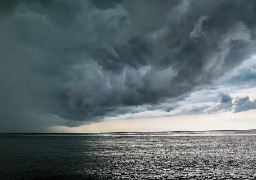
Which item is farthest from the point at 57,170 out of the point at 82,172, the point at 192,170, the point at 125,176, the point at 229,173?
the point at 229,173

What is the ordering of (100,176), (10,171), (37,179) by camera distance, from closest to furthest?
(37,179)
(100,176)
(10,171)

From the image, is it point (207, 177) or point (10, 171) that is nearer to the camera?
point (207, 177)

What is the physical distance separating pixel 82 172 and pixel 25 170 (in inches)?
531

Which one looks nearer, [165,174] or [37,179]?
[37,179]

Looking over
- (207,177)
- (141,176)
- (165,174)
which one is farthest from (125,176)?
(207,177)

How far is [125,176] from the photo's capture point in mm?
58719

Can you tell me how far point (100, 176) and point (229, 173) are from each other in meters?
28.0

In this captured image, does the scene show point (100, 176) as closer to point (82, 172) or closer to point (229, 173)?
point (82, 172)

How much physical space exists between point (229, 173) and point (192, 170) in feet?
27.6

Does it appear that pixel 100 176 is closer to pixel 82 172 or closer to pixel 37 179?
pixel 82 172

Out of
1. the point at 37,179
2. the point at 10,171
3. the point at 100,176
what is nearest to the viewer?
the point at 37,179

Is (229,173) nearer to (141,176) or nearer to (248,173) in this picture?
(248,173)

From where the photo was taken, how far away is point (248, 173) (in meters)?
60.9

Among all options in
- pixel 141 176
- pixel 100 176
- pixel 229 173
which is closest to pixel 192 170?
pixel 229 173
